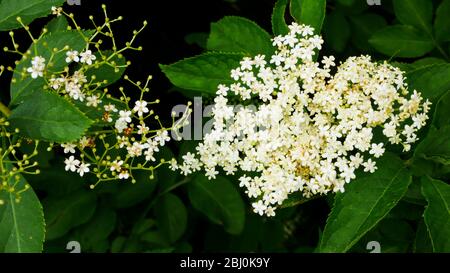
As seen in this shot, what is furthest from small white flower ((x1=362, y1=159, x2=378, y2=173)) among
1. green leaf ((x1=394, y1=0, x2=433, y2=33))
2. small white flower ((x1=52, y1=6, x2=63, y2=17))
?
small white flower ((x1=52, y1=6, x2=63, y2=17))

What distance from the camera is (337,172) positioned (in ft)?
9.12

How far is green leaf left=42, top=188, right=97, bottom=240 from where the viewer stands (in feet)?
11.1

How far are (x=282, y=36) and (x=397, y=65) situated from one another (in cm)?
58

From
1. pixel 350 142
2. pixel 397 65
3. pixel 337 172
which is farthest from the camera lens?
pixel 397 65

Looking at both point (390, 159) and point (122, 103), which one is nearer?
point (390, 159)

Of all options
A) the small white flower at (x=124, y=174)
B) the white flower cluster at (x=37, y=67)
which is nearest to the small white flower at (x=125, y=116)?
the small white flower at (x=124, y=174)

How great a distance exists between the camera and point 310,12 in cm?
288

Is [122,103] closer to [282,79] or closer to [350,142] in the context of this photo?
[282,79]

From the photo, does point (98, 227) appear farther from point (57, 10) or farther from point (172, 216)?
point (57, 10)

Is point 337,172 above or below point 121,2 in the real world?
below

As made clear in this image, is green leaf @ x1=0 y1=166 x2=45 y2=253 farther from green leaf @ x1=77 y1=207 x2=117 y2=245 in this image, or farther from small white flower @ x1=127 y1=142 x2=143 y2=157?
green leaf @ x1=77 y1=207 x2=117 y2=245

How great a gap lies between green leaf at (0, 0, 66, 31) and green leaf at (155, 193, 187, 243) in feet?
4.24

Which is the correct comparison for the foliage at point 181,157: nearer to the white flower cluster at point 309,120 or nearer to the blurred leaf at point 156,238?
the blurred leaf at point 156,238
